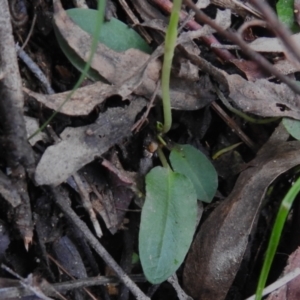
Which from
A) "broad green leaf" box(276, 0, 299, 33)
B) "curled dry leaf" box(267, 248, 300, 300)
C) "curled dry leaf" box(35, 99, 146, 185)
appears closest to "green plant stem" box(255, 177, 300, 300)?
"curled dry leaf" box(267, 248, 300, 300)

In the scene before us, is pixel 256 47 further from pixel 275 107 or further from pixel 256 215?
pixel 256 215

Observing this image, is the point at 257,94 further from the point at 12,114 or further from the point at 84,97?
the point at 12,114

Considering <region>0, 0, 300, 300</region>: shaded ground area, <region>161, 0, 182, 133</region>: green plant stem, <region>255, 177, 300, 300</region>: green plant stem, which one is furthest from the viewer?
<region>0, 0, 300, 300</region>: shaded ground area

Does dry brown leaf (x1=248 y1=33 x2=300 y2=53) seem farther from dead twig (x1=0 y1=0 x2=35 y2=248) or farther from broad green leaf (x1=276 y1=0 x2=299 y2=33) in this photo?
dead twig (x1=0 y1=0 x2=35 y2=248)

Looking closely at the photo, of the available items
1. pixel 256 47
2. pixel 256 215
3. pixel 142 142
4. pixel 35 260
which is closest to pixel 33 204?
pixel 35 260

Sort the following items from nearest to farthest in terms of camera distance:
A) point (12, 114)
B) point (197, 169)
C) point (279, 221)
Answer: point (279, 221)
point (12, 114)
point (197, 169)

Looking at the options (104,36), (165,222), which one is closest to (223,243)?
(165,222)

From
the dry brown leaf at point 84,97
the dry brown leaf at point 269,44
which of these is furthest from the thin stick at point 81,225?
the dry brown leaf at point 269,44
